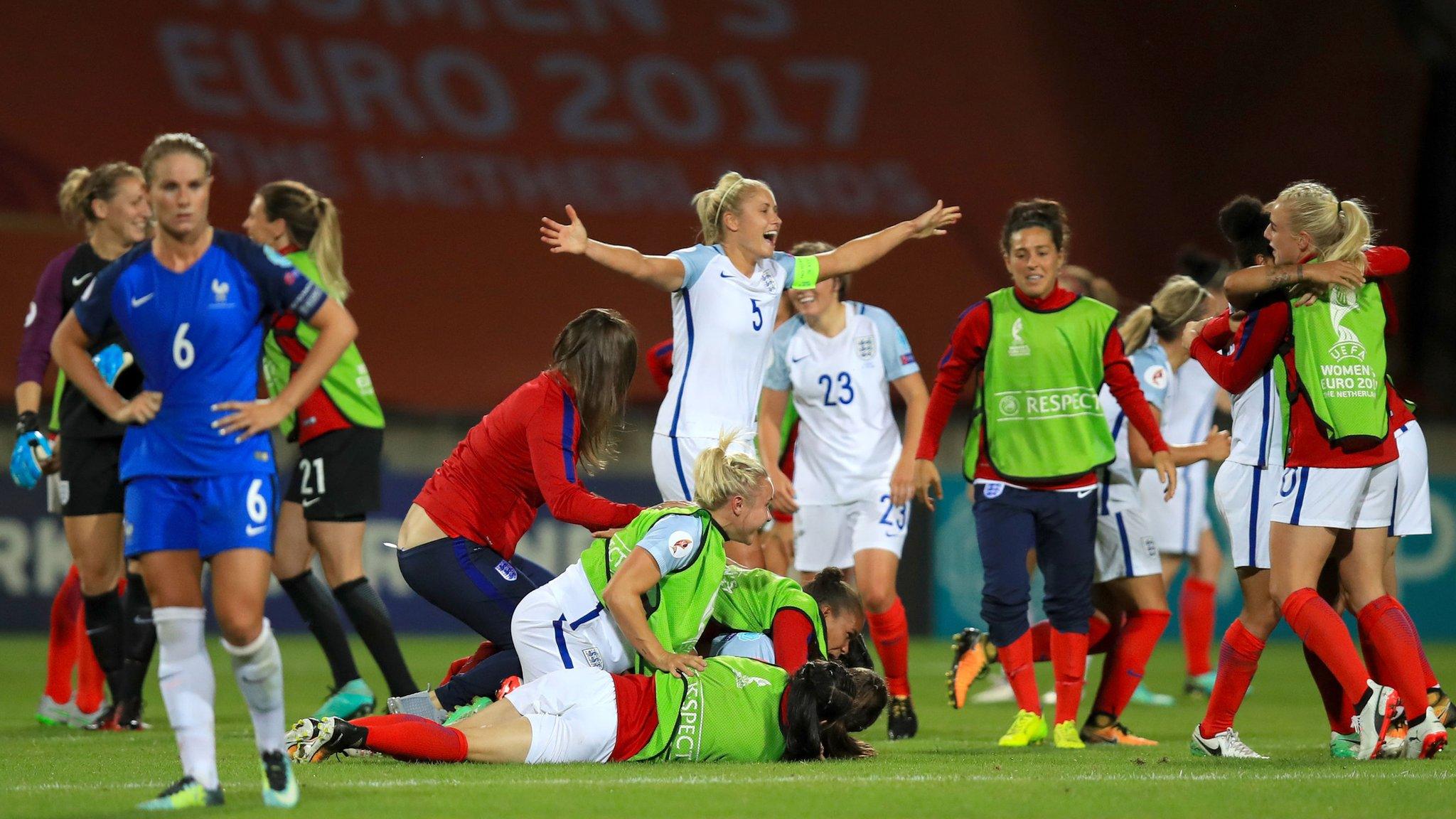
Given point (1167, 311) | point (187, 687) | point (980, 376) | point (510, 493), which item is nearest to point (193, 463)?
point (187, 687)

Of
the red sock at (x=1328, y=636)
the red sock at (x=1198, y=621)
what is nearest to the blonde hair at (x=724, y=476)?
the red sock at (x=1328, y=636)

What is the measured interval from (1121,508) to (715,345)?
79.6 inches

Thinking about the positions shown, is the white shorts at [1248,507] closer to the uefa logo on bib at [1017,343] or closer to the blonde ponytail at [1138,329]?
the uefa logo on bib at [1017,343]

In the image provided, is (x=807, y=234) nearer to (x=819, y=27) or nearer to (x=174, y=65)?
(x=819, y=27)

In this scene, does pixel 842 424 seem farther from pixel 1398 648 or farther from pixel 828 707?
pixel 1398 648

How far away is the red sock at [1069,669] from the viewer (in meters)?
6.69

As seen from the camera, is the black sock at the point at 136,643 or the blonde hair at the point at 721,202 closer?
the blonde hair at the point at 721,202

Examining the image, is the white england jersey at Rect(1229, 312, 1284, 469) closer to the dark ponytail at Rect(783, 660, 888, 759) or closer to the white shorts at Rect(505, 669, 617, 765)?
the dark ponytail at Rect(783, 660, 888, 759)

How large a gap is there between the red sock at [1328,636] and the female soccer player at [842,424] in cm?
228

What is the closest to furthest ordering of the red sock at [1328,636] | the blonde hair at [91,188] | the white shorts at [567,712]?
the white shorts at [567,712] < the red sock at [1328,636] < the blonde hair at [91,188]

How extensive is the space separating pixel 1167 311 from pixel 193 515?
472 centimetres

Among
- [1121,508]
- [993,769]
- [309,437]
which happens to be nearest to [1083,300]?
[1121,508]

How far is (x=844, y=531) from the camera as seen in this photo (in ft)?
26.7

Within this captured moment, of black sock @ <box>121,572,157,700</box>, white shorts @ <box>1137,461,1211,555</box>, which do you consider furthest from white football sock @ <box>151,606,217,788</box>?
white shorts @ <box>1137,461,1211,555</box>
